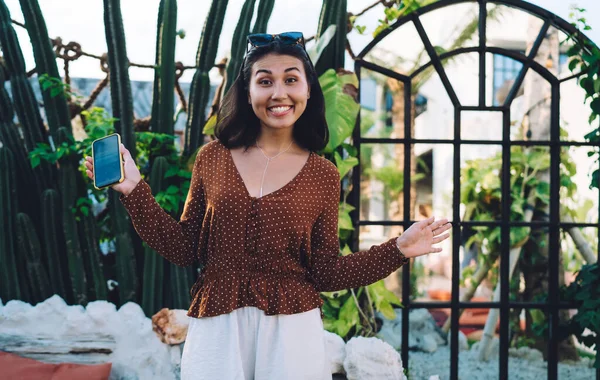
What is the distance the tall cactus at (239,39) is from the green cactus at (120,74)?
513 millimetres

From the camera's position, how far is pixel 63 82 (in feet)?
11.1

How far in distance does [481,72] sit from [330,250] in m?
2.15

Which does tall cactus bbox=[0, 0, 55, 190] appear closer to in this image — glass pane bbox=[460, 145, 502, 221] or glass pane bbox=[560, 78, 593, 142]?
glass pane bbox=[460, 145, 502, 221]

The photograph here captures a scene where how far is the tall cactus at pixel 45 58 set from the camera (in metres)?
3.25

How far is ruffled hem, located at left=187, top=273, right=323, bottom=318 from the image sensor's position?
162 centimetres

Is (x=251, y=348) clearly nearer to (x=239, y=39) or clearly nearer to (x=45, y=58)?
(x=239, y=39)

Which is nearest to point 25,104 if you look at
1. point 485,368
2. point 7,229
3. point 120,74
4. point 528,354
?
point 120,74

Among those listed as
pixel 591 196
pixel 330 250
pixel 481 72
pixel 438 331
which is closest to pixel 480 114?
pixel 591 196

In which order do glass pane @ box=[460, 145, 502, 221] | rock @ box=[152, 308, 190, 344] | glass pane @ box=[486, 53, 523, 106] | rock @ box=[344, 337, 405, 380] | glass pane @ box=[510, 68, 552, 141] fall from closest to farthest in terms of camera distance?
rock @ box=[344, 337, 405, 380], rock @ box=[152, 308, 190, 344], glass pane @ box=[510, 68, 552, 141], glass pane @ box=[460, 145, 502, 221], glass pane @ box=[486, 53, 523, 106]

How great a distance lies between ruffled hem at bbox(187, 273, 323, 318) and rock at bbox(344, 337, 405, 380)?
1.42 metres

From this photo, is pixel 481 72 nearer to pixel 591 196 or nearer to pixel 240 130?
pixel 240 130

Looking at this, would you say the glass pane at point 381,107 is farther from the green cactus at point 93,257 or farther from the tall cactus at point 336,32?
the green cactus at point 93,257

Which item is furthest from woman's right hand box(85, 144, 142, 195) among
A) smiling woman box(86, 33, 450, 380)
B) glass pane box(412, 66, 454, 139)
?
glass pane box(412, 66, 454, 139)

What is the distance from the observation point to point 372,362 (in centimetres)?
300
